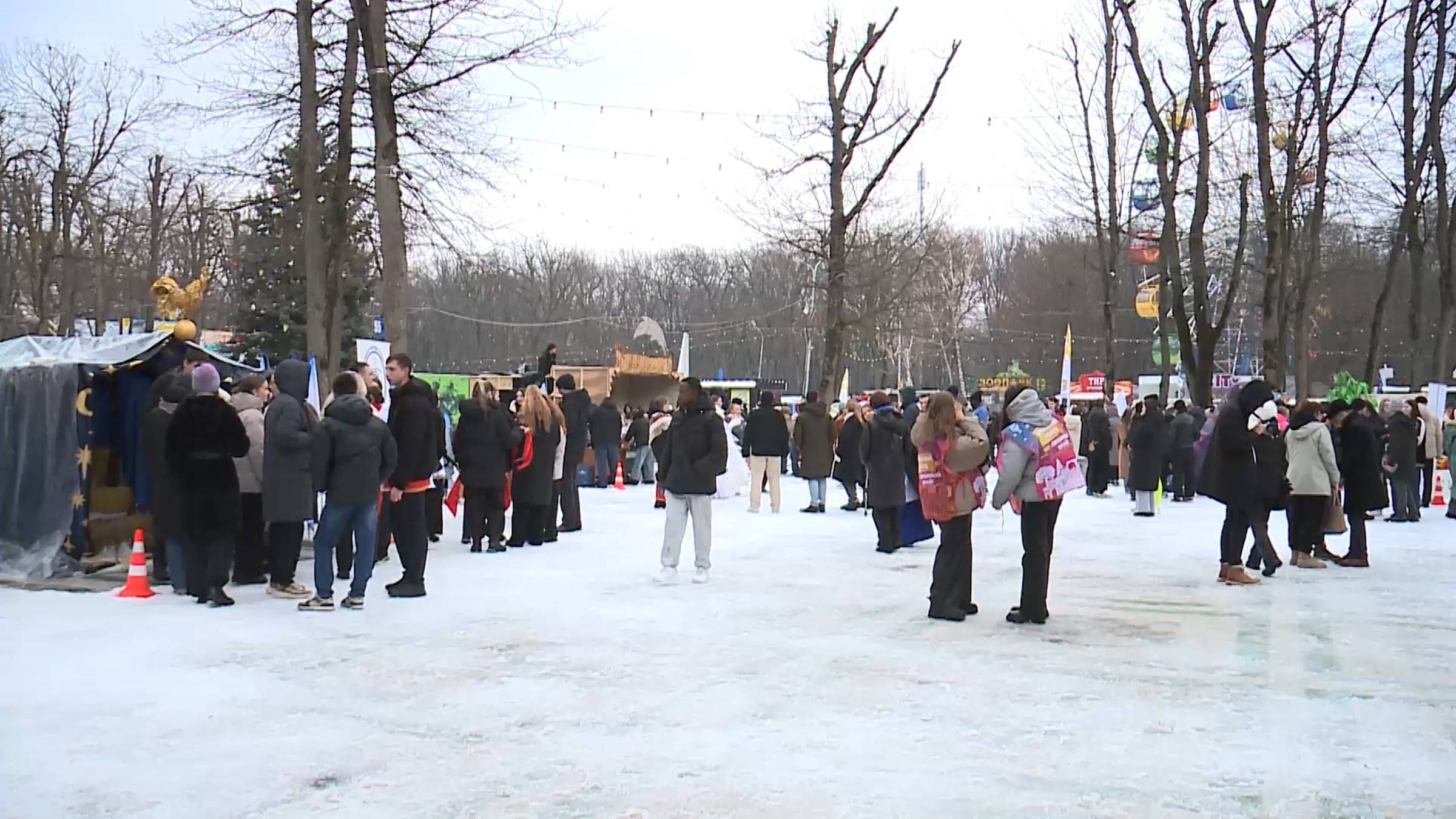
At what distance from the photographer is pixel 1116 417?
2339 centimetres

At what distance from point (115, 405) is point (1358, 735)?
9.99 m

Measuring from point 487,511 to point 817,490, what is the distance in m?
6.46

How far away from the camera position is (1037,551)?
8891mm

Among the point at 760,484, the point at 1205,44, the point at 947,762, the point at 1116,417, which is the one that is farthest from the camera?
the point at 1116,417

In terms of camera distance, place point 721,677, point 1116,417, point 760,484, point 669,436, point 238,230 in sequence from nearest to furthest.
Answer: point 721,677
point 669,436
point 760,484
point 1116,417
point 238,230

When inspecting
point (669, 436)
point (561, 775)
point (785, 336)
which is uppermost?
point (785, 336)

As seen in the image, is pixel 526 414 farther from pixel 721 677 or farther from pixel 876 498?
pixel 721 677

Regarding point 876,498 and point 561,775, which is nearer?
point 561,775

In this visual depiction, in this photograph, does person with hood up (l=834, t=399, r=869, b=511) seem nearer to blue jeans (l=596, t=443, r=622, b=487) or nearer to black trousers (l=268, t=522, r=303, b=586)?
blue jeans (l=596, t=443, r=622, b=487)

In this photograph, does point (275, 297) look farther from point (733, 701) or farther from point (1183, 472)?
point (733, 701)

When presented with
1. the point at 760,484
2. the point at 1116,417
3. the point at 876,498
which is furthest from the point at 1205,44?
the point at 876,498

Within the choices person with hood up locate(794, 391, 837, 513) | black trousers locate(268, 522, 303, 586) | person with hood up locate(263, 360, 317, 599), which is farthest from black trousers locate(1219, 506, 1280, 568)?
black trousers locate(268, 522, 303, 586)

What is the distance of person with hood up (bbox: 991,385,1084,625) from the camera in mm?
8688

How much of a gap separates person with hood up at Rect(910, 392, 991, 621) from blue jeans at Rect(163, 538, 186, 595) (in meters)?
5.68
